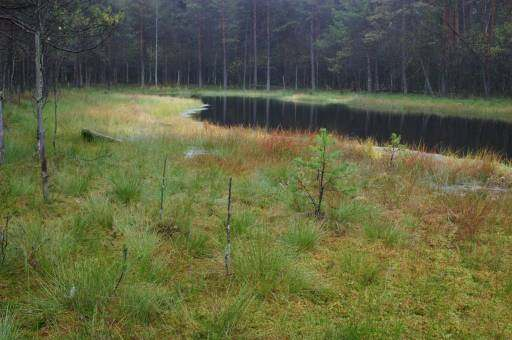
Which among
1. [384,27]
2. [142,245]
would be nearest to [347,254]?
[142,245]

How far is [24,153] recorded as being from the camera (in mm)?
7520

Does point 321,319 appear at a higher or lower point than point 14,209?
lower

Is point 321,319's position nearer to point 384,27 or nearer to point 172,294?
point 172,294

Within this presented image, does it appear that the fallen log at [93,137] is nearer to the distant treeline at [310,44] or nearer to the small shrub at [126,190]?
the small shrub at [126,190]

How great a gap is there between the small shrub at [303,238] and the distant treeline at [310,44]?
37.5 m

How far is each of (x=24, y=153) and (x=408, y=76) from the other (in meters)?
51.0

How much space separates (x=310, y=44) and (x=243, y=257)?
177 feet

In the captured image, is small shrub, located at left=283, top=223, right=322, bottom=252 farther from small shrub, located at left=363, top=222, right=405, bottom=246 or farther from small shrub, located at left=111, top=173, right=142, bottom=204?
small shrub, located at left=111, top=173, right=142, bottom=204

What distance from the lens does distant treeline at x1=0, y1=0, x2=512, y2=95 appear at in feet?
130

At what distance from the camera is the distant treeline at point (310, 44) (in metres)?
39.7

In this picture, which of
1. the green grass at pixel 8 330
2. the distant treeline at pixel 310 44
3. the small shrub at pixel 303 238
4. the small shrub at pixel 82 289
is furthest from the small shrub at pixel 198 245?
the distant treeline at pixel 310 44

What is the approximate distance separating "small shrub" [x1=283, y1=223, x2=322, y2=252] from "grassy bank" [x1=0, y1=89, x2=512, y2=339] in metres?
0.02

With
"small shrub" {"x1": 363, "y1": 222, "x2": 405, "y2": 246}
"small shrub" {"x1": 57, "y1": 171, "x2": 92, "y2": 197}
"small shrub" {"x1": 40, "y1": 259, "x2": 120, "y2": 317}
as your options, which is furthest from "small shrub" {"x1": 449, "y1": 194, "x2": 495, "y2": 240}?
"small shrub" {"x1": 57, "y1": 171, "x2": 92, "y2": 197}

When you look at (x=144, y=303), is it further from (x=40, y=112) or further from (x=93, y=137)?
(x=93, y=137)
